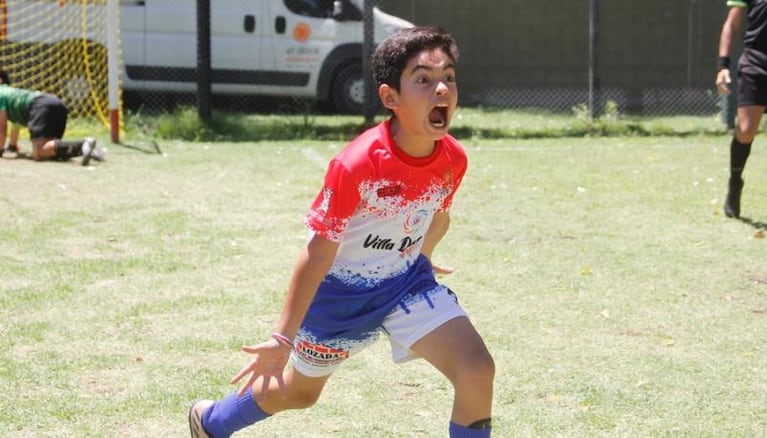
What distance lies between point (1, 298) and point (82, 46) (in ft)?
29.8

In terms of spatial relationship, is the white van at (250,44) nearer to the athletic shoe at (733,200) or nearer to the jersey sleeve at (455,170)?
the athletic shoe at (733,200)

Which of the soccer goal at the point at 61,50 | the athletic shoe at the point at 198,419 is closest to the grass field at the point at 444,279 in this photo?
the athletic shoe at the point at 198,419

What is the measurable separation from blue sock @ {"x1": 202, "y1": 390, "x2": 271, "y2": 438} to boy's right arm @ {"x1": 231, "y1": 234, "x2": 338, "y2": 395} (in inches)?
11.9

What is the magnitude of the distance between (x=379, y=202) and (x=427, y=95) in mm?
362

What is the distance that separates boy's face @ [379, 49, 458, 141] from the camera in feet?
11.7

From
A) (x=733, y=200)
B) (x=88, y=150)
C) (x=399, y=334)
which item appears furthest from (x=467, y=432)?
(x=88, y=150)

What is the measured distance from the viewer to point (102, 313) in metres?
6.03

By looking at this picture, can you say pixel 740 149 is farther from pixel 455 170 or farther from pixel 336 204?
pixel 336 204

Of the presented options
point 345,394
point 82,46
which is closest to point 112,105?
point 82,46

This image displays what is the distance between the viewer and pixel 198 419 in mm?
4051

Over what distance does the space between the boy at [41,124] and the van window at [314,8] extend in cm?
464

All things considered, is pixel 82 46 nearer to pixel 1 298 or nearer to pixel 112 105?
pixel 112 105

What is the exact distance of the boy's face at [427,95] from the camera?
11.7 feet

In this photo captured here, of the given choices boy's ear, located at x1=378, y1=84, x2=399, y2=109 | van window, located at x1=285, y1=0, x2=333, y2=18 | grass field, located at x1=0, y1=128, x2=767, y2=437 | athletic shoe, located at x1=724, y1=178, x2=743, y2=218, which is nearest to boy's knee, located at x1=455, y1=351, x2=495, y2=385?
boy's ear, located at x1=378, y1=84, x2=399, y2=109
